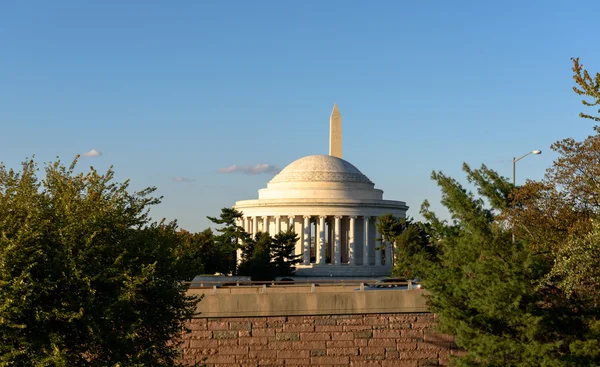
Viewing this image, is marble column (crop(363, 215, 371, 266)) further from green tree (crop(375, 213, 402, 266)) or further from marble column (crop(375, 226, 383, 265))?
green tree (crop(375, 213, 402, 266))

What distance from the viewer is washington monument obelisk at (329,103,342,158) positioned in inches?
4080

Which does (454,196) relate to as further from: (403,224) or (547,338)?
(403,224)

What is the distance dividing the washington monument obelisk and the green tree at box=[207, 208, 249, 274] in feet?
69.5

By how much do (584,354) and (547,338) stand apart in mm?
1037

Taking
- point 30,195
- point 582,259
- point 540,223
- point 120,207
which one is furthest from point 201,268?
point 582,259

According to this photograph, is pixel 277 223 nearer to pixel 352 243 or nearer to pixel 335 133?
pixel 352 243

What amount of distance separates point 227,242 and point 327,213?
12.0 m

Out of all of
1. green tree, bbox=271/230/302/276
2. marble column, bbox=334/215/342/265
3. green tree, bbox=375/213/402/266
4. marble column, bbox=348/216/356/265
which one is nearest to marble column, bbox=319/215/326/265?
marble column, bbox=334/215/342/265

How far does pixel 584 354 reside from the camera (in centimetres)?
2081

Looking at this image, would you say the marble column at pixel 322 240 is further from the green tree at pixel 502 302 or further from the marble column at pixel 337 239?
the green tree at pixel 502 302

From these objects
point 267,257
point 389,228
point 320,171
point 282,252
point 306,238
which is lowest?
point 267,257

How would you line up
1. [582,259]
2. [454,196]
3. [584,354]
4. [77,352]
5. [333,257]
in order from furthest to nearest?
[333,257] < [454,196] < [584,354] < [77,352] < [582,259]

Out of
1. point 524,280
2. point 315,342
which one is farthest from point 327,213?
point 524,280

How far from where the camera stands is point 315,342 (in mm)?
25797
